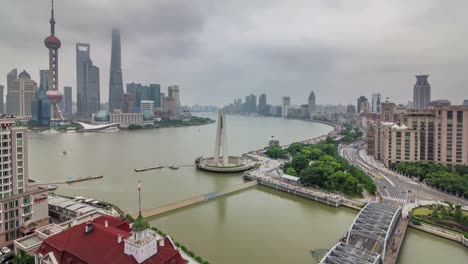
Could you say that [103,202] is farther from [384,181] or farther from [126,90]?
[126,90]

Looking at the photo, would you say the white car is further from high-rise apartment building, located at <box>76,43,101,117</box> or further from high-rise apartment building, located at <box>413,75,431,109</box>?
high-rise apartment building, located at <box>76,43,101,117</box>

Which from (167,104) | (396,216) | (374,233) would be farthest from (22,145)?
(167,104)

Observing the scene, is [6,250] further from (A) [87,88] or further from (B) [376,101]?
(B) [376,101]

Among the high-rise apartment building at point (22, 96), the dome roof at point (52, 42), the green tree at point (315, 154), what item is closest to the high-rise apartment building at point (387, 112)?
the green tree at point (315, 154)

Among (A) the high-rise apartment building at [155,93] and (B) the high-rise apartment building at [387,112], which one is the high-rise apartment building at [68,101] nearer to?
(A) the high-rise apartment building at [155,93]

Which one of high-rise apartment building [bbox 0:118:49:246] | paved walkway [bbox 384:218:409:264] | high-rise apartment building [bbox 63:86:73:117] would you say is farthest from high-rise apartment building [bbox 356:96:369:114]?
high-rise apartment building [bbox 63:86:73:117]

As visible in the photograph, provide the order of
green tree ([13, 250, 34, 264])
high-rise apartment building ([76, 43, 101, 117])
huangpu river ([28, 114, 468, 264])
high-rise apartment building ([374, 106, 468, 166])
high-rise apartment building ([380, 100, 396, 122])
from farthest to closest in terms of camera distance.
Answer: high-rise apartment building ([76, 43, 101, 117]) → high-rise apartment building ([380, 100, 396, 122]) → high-rise apartment building ([374, 106, 468, 166]) → huangpu river ([28, 114, 468, 264]) → green tree ([13, 250, 34, 264])
